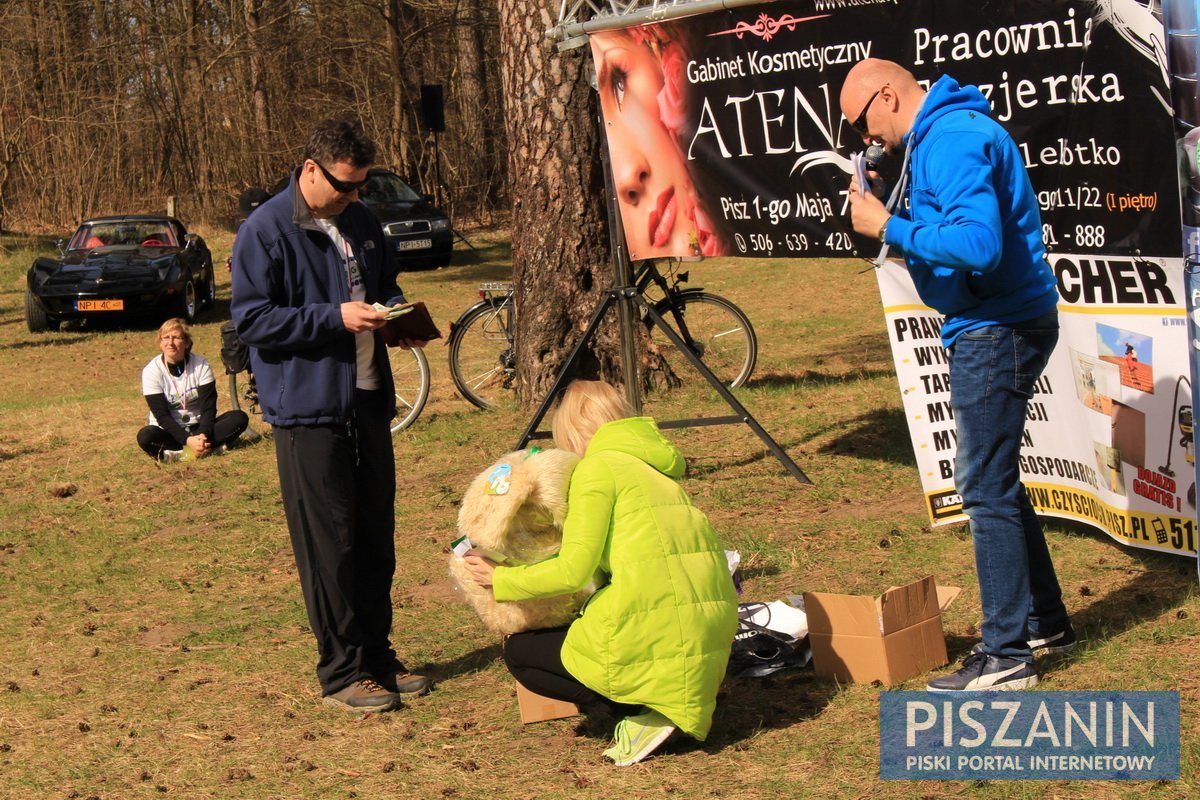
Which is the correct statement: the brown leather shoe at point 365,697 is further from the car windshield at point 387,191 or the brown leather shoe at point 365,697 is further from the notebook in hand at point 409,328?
the car windshield at point 387,191

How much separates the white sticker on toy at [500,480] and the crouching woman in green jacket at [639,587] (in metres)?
0.23

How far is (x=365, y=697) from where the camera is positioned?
489 cm

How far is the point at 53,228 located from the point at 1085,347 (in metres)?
25.7

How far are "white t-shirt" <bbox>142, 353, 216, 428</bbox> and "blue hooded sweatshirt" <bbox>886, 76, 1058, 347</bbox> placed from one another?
696 cm

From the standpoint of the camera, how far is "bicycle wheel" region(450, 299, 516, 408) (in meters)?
10.6

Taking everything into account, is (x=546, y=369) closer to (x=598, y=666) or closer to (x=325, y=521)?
(x=325, y=521)

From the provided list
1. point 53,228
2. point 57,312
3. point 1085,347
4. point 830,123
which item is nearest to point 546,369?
point 830,123

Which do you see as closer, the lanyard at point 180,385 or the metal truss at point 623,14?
the metal truss at point 623,14

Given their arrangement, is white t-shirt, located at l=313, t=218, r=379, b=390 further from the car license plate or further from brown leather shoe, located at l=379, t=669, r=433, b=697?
the car license plate

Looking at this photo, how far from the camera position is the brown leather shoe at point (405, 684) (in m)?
5.05

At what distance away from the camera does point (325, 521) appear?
4.75 meters

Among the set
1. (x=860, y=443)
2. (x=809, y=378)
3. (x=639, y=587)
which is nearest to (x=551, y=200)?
(x=860, y=443)

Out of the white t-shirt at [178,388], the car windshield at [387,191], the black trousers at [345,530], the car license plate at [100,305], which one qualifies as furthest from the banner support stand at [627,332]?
the car windshield at [387,191]

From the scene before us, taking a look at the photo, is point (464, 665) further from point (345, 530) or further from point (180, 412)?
point (180, 412)
